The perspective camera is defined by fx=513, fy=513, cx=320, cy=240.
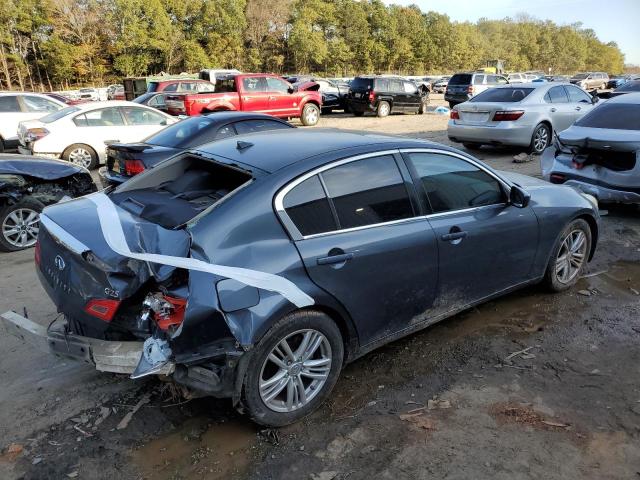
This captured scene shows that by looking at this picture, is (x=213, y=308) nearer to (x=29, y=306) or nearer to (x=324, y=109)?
(x=29, y=306)

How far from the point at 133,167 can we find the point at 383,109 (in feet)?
53.1

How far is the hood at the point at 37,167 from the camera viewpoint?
6.23 metres

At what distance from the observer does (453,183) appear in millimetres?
3775

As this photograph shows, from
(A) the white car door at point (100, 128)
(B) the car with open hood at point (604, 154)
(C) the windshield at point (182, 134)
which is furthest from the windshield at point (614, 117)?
(A) the white car door at point (100, 128)

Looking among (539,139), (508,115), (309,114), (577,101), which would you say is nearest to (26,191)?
(508,115)

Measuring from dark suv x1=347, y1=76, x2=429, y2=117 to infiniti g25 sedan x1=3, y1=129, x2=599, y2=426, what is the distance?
696 inches

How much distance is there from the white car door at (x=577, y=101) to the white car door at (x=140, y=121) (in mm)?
9263

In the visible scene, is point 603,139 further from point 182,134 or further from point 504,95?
point 182,134

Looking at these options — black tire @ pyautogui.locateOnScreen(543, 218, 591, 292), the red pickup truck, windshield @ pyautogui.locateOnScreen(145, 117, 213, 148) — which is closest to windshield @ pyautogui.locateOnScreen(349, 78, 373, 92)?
the red pickup truck

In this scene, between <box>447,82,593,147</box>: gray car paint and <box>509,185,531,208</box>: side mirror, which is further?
<box>447,82,593,147</box>: gray car paint

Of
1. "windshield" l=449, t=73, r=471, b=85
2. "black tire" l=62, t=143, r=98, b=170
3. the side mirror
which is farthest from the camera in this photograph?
A: "windshield" l=449, t=73, r=471, b=85

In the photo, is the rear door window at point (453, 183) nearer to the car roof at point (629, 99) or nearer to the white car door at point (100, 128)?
the car roof at point (629, 99)

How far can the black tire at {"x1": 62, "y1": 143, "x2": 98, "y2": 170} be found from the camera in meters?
10.6

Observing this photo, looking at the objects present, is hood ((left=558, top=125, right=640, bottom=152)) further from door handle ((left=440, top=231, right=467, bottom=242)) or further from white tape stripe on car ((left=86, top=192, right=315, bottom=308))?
white tape stripe on car ((left=86, top=192, right=315, bottom=308))
